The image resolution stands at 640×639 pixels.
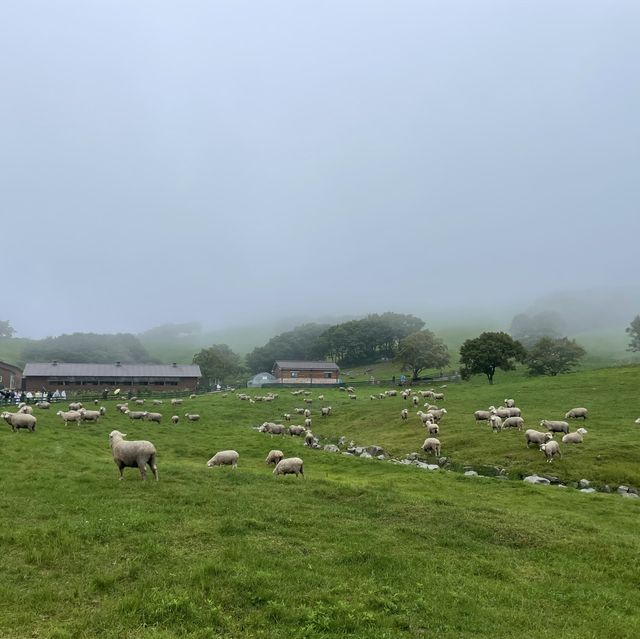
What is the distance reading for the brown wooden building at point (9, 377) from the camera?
109 metres

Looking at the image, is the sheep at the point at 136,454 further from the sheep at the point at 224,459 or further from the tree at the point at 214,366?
the tree at the point at 214,366

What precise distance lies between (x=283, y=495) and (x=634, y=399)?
42.0 m

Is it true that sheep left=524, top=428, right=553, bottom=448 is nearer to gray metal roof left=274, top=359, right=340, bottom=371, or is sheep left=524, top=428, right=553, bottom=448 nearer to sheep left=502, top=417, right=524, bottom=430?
sheep left=502, top=417, right=524, bottom=430

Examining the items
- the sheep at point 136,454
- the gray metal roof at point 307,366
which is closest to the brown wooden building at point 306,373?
the gray metal roof at point 307,366

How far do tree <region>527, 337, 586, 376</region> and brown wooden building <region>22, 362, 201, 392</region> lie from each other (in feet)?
249

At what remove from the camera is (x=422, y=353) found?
11219 cm

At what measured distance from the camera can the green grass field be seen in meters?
8.28

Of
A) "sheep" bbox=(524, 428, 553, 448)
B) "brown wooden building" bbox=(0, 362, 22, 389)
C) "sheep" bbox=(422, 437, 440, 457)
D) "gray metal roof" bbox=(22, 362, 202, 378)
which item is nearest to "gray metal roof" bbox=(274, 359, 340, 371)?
"gray metal roof" bbox=(22, 362, 202, 378)

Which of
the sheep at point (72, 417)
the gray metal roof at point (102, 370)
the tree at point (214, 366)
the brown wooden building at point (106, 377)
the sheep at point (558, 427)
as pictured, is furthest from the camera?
the tree at point (214, 366)

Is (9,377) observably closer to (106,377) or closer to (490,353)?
(106,377)

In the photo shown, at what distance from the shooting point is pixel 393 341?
16750 cm

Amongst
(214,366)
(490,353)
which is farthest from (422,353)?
(214,366)

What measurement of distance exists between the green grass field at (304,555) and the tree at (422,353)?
3445 inches

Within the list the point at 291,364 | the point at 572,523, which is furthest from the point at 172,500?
the point at 291,364
